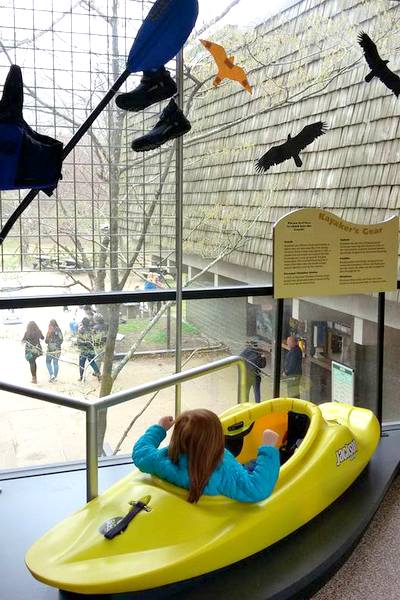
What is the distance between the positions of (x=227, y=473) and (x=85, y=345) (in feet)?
6.91

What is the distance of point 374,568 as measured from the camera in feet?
6.63

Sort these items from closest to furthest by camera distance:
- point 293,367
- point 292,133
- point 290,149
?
point 290,149, point 292,133, point 293,367

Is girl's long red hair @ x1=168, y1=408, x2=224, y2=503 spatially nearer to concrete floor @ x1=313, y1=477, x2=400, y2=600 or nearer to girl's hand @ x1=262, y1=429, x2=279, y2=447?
girl's hand @ x1=262, y1=429, x2=279, y2=447

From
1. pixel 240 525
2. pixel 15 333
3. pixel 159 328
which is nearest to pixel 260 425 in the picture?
pixel 240 525

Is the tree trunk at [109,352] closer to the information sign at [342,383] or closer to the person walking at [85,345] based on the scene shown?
the person walking at [85,345]

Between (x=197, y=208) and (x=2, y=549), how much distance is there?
251 centimetres

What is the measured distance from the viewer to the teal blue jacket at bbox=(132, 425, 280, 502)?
1.79 metres

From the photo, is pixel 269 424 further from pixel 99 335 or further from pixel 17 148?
pixel 99 335

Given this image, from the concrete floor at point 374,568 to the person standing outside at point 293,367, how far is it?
1.44 m

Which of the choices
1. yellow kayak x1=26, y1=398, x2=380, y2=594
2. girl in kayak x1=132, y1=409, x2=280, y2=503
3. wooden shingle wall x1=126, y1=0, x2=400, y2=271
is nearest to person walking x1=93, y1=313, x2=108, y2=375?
wooden shingle wall x1=126, y1=0, x2=400, y2=271

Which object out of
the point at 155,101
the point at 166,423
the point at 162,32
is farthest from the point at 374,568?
the point at 162,32

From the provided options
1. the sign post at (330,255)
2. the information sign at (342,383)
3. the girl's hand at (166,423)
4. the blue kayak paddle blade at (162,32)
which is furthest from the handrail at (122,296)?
the information sign at (342,383)

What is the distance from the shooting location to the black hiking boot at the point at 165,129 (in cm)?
216

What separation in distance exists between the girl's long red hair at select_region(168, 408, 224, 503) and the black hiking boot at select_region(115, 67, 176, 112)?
1.13 meters
